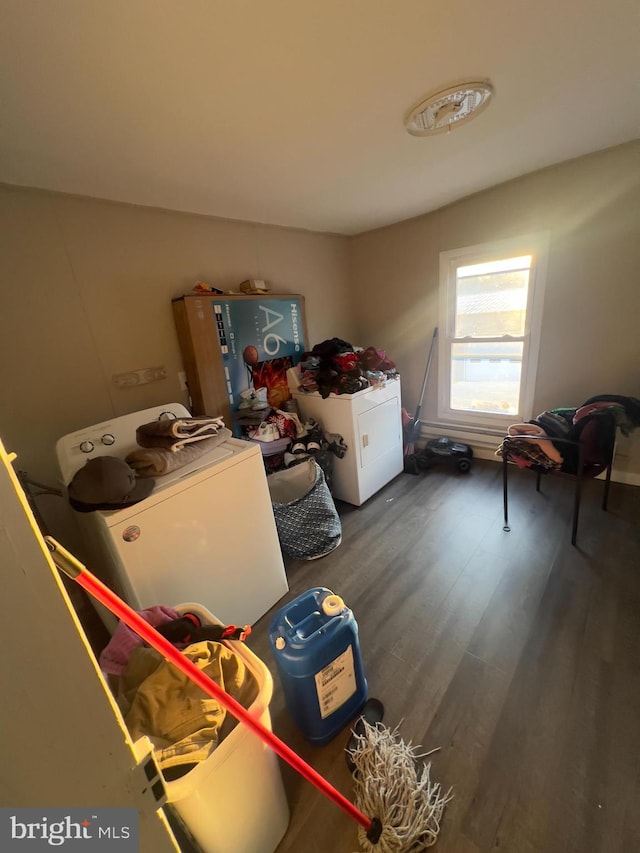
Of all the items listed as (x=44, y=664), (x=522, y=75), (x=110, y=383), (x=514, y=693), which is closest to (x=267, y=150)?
(x=522, y=75)

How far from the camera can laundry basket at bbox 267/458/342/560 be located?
78.0 inches

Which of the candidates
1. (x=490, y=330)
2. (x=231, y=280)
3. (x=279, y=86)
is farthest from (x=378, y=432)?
(x=279, y=86)

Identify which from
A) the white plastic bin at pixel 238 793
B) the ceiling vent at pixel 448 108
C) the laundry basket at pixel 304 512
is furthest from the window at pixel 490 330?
the white plastic bin at pixel 238 793

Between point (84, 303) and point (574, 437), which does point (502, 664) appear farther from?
point (84, 303)

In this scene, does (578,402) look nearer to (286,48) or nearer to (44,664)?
(286,48)

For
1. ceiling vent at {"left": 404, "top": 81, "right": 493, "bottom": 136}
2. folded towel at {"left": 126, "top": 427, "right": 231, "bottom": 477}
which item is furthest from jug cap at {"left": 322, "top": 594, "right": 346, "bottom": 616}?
ceiling vent at {"left": 404, "top": 81, "right": 493, "bottom": 136}

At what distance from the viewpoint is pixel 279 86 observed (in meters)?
1.12

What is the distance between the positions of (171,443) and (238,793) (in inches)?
44.3

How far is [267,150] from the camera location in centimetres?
147

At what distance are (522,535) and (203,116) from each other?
2598 mm

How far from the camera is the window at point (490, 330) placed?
8.14ft

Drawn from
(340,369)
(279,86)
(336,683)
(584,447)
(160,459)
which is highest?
(279,86)

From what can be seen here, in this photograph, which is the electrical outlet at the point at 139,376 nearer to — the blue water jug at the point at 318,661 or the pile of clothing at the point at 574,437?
the blue water jug at the point at 318,661

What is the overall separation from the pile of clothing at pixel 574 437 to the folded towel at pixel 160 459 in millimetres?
1766
